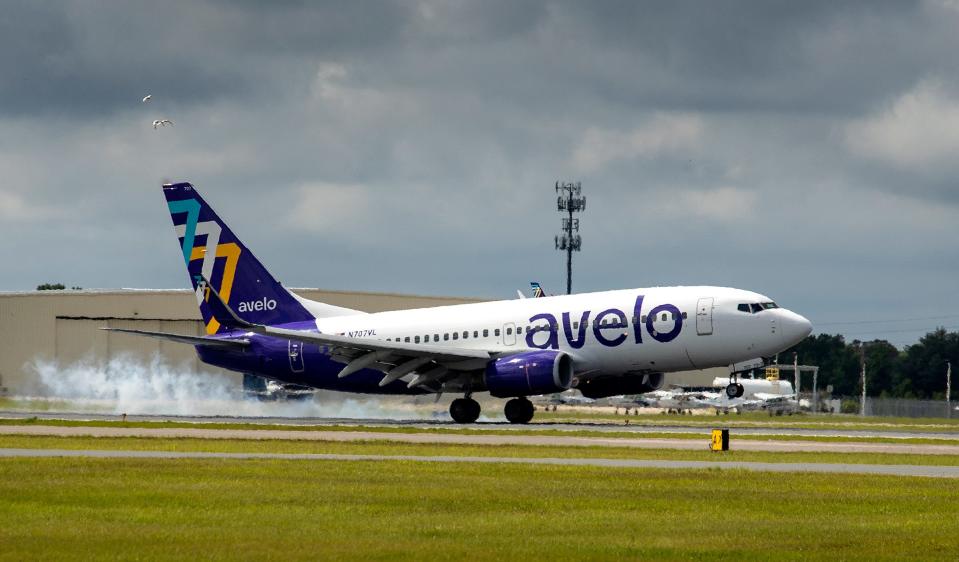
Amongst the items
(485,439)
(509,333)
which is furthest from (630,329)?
(485,439)

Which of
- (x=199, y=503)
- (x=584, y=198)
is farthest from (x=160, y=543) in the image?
(x=584, y=198)

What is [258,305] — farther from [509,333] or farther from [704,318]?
[704,318]

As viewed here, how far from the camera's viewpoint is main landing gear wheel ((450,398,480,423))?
60044 millimetres

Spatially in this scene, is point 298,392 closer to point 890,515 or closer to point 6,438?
point 6,438

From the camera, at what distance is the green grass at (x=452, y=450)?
36.4 meters

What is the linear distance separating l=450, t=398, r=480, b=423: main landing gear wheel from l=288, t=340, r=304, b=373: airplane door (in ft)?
25.1

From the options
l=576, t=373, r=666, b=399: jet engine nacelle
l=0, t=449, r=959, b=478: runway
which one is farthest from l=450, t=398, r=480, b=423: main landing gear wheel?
l=0, t=449, r=959, b=478: runway

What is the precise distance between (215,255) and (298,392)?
107 feet

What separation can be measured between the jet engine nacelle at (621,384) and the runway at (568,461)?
25325mm

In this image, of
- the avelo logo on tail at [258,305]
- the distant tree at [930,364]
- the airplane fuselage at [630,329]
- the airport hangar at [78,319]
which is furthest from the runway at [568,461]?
the distant tree at [930,364]

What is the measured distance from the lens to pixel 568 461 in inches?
1336

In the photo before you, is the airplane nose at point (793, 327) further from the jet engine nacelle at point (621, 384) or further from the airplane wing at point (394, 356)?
the airplane wing at point (394, 356)

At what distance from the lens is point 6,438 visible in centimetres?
4175

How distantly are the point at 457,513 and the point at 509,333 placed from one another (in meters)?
37.4
